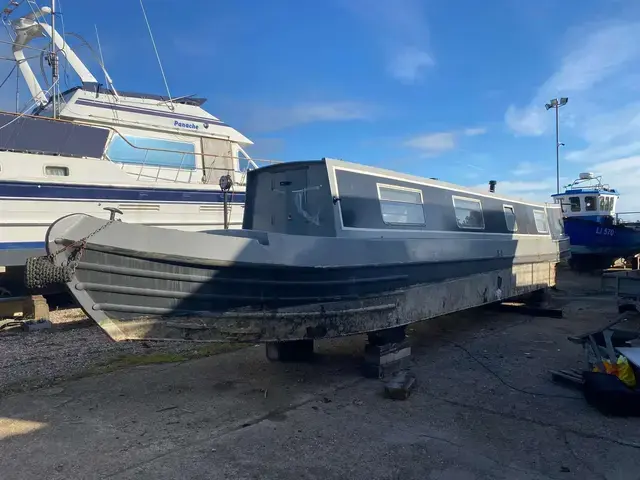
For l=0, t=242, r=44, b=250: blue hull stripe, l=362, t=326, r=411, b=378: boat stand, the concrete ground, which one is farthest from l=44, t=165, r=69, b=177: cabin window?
l=362, t=326, r=411, b=378: boat stand

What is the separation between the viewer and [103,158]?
31.8 feet

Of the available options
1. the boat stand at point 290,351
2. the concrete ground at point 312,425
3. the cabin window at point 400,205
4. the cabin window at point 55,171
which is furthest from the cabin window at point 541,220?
the cabin window at point 55,171

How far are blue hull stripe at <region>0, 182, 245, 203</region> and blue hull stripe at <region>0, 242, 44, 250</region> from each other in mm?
850

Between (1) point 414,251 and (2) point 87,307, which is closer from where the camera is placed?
(2) point 87,307

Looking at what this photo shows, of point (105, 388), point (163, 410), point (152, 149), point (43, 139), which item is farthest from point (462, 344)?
point (43, 139)

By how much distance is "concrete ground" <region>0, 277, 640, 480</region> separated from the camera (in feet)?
11.1

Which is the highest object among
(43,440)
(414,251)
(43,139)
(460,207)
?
(43,139)

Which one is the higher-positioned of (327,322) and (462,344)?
(327,322)

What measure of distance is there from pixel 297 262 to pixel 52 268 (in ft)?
7.05

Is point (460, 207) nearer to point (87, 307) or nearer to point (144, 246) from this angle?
point (144, 246)

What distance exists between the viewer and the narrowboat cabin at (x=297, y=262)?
4.02 m

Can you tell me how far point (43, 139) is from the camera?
9.13 m

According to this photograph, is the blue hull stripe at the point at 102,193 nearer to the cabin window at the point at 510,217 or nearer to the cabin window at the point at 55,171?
the cabin window at the point at 55,171

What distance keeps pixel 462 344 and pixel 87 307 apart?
524 centimetres
